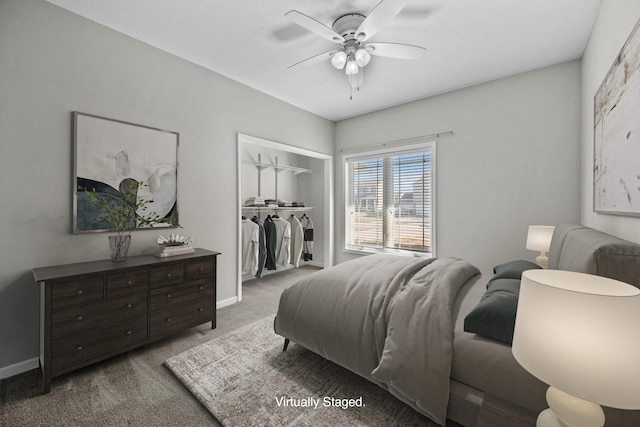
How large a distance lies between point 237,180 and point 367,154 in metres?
2.22

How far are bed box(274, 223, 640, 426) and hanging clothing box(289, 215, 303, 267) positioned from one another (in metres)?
2.65

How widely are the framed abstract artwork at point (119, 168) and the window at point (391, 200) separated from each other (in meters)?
2.91

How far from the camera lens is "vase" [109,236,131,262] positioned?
2250 millimetres

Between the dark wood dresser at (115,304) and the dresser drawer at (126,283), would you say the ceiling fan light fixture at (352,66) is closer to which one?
the dark wood dresser at (115,304)

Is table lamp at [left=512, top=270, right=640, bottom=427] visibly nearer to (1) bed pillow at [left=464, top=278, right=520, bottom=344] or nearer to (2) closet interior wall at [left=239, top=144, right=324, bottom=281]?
(1) bed pillow at [left=464, top=278, right=520, bottom=344]

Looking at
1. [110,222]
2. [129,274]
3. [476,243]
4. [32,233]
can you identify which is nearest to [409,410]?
[129,274]

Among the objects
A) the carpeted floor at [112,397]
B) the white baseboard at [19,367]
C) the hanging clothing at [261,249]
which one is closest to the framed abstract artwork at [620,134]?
the carpeted floor at [112,397]

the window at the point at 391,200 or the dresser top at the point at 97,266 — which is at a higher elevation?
the window at the point at 391,200

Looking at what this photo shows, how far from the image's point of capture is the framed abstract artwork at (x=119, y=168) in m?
2.22

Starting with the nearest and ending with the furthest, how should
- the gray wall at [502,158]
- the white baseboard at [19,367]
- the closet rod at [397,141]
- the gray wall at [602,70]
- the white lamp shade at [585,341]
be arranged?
1. the white lamp shade at [585,341]
2. the gray wall at [602,70]
3. the white baseboard at [19,367]
4. the gray wall at [502,158]
5. the closet rod at [397,141]

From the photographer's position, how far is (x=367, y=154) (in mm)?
4496

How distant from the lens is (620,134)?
60.0 inches

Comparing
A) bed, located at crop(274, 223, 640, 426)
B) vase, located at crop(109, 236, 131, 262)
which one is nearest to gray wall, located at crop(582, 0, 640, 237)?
bed, located at crop(274, 223, 640, 426)

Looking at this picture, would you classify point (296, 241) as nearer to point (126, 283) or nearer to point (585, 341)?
point (126, 283)
